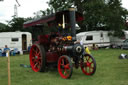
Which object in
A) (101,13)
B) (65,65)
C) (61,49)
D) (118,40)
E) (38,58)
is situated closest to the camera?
(65,65)

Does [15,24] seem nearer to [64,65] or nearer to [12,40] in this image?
[12,40]

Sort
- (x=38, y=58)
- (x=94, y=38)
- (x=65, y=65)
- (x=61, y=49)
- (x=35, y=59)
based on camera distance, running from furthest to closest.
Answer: (x=94, y=38) < (x=35, y=59) < (x=38, y=58) < (x=61, y=49) < (x=65, y=65)

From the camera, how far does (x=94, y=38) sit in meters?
21.1

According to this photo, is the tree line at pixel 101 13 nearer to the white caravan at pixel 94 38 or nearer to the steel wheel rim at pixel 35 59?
the white caravan at pixel 94 38

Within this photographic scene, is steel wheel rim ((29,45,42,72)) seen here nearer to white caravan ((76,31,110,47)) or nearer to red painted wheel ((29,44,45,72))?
red painted wheel ((29,44,45,72))

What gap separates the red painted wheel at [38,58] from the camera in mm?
7060

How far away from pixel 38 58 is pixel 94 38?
1440 centimetres

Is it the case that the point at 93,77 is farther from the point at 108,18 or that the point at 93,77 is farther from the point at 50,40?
the point at 108,18

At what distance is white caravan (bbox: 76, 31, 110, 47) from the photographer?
20453 mm

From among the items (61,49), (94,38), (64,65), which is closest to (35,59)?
(61,49)

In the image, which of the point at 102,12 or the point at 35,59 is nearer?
the point at 35,59

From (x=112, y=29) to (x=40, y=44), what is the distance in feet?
53.2

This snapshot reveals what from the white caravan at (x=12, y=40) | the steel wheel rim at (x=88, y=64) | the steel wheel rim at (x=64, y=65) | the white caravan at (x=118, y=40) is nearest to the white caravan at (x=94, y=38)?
the white caravan at (x=118, y=40)

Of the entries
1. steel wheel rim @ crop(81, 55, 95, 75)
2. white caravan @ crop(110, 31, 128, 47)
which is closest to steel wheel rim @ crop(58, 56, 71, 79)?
steel wheel rim @ crop(81, 55, 95, 75)
